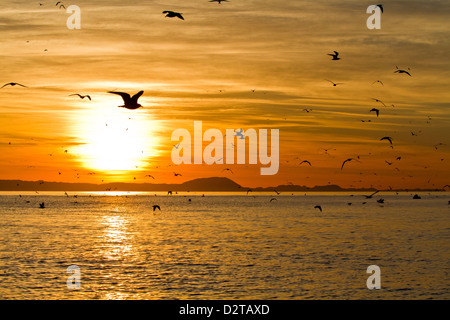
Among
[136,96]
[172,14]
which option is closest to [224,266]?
[136,96]

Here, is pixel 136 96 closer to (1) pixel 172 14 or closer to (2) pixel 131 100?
(2) pixel 131 100

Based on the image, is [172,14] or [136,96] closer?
[172,14]

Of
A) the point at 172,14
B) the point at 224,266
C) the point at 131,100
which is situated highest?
the point at 172,14

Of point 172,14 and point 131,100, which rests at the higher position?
point 172,14

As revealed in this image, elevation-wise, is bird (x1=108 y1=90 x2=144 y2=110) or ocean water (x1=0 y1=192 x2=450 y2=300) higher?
bird (x1=108 y1=90 x2=144 y2=110)

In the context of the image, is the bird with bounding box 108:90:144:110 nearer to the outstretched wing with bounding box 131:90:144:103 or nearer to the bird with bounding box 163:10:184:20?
the outstretched wing with bounding box 131:90:144:103

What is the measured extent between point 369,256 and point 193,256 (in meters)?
16.4

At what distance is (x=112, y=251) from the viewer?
5728 cm

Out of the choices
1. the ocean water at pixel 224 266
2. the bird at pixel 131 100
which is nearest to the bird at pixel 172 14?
the bird at pixel 131 100

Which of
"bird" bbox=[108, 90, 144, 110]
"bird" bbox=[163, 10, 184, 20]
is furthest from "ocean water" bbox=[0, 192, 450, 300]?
"bird" bbox=[163, 10, 184, 20]

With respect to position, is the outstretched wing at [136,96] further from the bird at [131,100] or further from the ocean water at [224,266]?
the ocean water at [224,266]

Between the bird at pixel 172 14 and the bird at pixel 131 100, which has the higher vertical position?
the bird at pixel 172 14

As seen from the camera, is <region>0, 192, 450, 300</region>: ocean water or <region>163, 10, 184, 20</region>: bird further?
<region>0, 192, 450, 300</region>: ocean water
